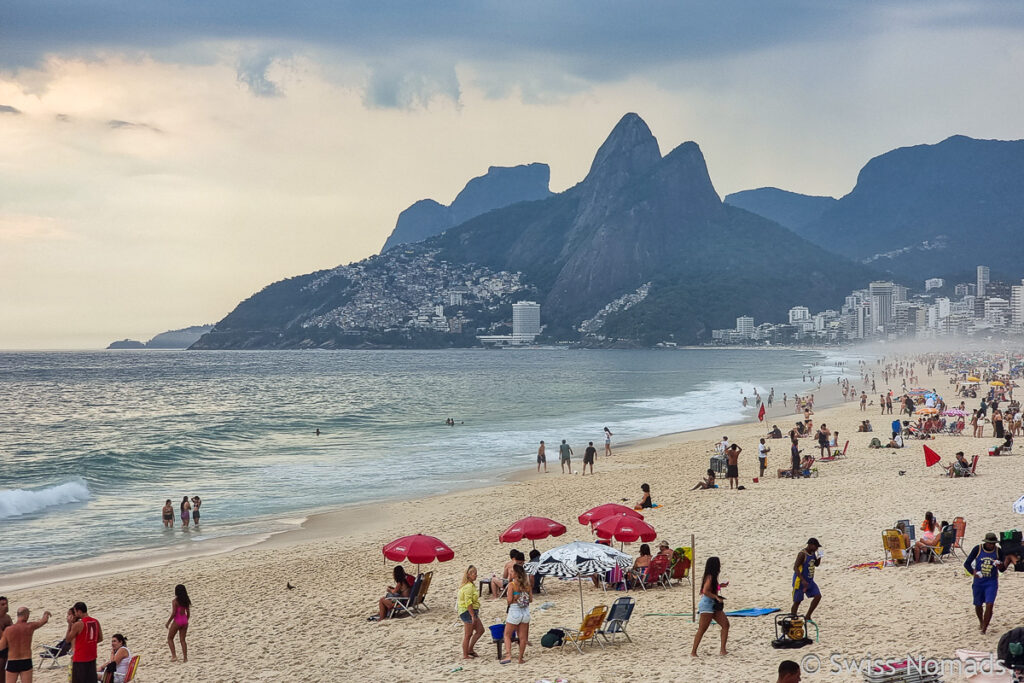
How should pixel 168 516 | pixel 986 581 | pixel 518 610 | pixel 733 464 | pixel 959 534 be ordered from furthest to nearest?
pixel 168 516
pixel 733 464
pixel 959 534
pixel 518 610
pixel 986 581

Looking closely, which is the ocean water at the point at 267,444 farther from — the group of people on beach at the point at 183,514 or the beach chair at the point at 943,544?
the beach chair at the point at 943,544

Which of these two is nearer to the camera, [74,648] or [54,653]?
[74,648]

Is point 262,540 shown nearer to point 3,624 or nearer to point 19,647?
point 3,624

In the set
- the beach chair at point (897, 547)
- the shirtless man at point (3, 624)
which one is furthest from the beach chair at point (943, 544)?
the shirtless man at point (3, 624)

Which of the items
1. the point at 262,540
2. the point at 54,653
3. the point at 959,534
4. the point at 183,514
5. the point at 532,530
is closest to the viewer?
the point at 54,653

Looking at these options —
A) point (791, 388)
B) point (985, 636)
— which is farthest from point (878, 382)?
point (985, 636)

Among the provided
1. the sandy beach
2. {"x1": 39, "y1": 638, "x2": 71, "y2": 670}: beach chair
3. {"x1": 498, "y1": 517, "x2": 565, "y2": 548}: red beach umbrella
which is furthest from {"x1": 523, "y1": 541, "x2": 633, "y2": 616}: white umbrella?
{"x1": 39, "y1": 638, "x2": 71, "y2": 670}: beach chair

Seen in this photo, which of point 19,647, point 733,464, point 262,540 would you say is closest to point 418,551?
point 19,647

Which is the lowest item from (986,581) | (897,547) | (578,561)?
(897,547)

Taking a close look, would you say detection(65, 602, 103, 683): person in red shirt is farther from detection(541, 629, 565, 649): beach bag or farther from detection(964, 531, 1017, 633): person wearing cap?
detection(964, 531, 1017, 633): person wearing cap
